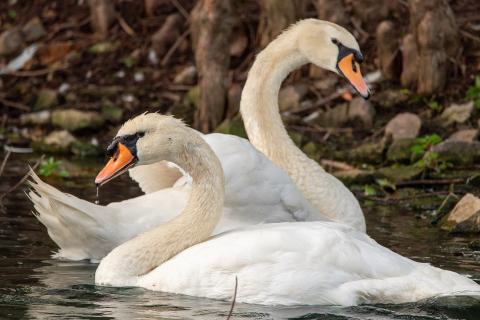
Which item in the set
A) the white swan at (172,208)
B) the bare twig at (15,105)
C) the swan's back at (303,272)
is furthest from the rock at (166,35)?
the swan's back at (303,272)

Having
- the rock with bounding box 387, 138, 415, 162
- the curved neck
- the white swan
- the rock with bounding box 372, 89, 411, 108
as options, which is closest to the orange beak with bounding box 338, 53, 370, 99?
the curved neck

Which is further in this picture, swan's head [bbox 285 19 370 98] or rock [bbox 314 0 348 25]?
rock [bbox 314 0 348 25]

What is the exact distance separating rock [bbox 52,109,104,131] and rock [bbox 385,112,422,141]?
14.2ft

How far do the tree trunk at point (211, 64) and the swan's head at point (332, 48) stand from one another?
212 inches

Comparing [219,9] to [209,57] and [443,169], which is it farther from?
[443,169]

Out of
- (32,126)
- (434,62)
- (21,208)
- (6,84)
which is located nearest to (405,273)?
(21,208)

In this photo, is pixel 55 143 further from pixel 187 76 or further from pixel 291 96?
pixel 291 96

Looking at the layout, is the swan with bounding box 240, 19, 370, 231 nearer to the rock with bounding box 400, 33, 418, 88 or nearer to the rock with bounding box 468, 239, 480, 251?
the rock with bounding box 468, 239, 480, 251

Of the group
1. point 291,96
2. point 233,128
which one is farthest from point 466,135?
point 291,96

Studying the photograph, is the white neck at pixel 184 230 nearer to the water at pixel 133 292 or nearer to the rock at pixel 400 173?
the water at pixel 133 292

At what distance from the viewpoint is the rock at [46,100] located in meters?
17.0

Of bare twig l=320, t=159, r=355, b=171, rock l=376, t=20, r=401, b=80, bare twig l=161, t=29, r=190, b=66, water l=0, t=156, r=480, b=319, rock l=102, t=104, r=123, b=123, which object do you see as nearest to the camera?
water l=0, t=156, r=480, b=319

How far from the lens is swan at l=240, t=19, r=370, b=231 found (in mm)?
9148

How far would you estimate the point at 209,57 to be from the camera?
49.5 ft
